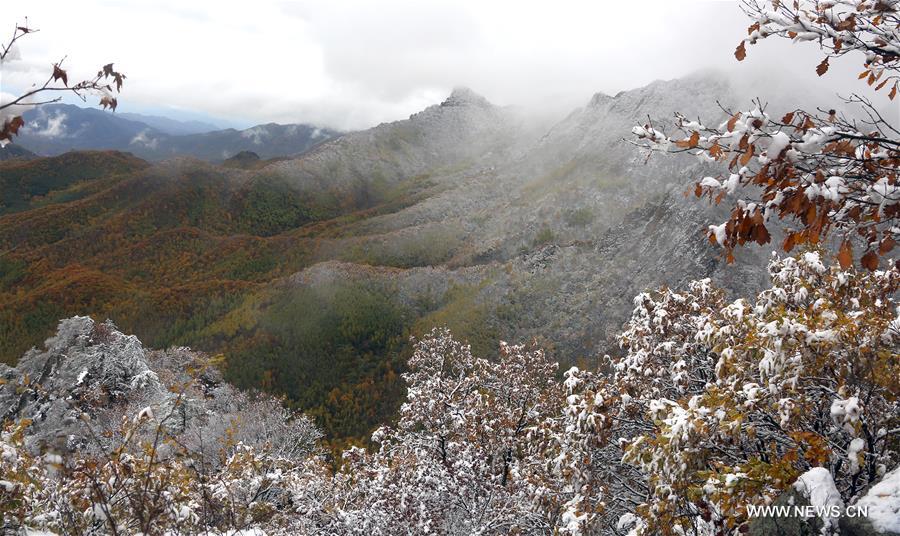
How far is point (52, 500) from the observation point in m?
9.19

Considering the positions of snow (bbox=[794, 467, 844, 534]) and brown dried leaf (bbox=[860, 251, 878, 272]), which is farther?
snow (bbox=[794, 467, 844, 534])

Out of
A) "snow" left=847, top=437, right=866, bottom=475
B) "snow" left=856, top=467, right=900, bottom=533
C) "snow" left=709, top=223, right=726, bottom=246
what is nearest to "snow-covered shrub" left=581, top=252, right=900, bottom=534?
"snow" left=847, top=437, right=866, bottom=475

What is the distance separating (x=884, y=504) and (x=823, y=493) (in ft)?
1.54

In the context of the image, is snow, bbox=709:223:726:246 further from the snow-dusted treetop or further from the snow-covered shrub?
the snow-covered shrub

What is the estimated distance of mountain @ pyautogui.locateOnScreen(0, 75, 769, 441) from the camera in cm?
7381

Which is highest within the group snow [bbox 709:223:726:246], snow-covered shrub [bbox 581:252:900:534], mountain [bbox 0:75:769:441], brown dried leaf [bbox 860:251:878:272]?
snow [bbox 709:223:726:246]

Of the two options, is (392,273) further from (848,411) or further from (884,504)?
(884,504)

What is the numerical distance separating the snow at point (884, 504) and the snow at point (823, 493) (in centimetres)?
21

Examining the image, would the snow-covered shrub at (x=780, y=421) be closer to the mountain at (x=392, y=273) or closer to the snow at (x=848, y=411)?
the snow at (x=848, y=411)

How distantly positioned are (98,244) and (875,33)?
702 feet

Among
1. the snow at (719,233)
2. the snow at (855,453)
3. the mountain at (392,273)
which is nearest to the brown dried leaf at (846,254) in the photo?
the snow at (719,233)

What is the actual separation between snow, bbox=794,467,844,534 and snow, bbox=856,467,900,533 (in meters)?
0.21

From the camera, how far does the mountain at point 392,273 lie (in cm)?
7381

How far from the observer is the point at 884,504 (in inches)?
184
